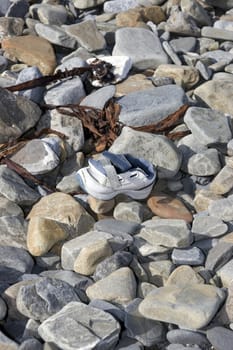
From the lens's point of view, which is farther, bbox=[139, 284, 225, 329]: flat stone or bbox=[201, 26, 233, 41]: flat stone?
bbox=[201, 26, 233, 41]: flat stone

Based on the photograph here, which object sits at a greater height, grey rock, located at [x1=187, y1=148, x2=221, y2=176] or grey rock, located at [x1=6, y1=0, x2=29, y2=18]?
grey rock, located at [x1=6, y1=0, x2=29, y2=18]

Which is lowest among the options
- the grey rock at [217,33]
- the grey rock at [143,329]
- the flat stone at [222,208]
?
the grey rock at [217,33]

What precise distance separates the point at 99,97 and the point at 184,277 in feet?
4.93

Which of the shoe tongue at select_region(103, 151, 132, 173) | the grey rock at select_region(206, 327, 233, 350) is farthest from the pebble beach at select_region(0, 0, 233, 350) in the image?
the shoe tongue at select_region(103, 151, 132, 173)

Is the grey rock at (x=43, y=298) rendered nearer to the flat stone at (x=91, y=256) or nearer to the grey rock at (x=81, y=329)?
the grey rock at (x=81, y=329)

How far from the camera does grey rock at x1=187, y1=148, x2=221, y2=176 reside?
3.37 m

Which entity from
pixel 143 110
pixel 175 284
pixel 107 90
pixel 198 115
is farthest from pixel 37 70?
pixel 175 284

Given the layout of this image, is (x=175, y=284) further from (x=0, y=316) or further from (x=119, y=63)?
(x=119, y=63)

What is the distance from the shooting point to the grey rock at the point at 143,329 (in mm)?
2443

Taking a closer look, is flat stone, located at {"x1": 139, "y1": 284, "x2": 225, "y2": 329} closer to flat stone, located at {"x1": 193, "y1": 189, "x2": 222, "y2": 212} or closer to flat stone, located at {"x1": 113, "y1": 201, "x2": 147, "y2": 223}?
flat stone, located at {"x1": 113, "y1": 201, "x2": 147, "y2": 223}

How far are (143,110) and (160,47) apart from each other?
87cm

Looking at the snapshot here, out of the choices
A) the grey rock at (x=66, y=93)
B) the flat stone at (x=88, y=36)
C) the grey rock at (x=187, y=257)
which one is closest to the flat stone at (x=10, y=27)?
the flat stone at (x=88, y=36)

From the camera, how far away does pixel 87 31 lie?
460 cm

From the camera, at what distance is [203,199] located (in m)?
3.23
